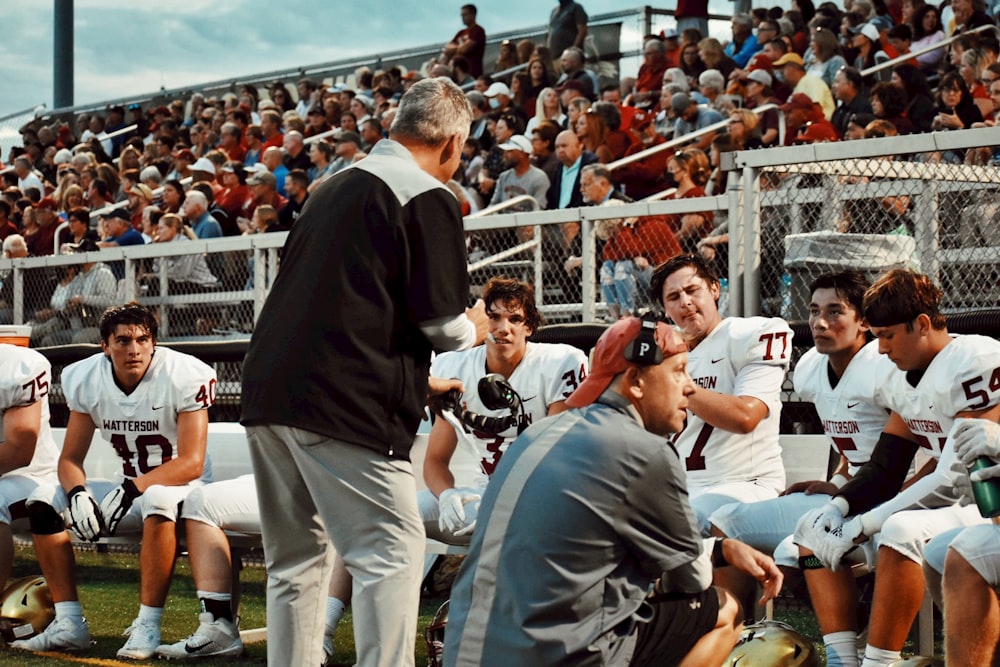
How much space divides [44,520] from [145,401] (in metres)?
0.69

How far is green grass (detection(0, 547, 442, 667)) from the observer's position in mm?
5621

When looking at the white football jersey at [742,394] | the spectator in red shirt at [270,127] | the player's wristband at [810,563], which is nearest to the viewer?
the player's wristband at [810,563]

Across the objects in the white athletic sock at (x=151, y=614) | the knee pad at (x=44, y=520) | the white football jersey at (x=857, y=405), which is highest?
the white football jersey at (x=857, y=405)

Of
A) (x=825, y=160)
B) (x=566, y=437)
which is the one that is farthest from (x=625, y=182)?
(x=566, y=437)

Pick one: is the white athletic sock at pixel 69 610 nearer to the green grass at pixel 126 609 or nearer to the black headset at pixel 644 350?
the green grass at pixel 126 609

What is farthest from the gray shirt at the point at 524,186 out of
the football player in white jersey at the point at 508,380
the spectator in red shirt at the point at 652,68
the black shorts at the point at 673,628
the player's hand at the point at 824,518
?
the black shorts at the point at 673,628

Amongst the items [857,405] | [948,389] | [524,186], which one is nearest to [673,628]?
[948,389]

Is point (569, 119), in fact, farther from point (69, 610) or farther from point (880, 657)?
point (880, 657)

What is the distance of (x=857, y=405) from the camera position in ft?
17.3

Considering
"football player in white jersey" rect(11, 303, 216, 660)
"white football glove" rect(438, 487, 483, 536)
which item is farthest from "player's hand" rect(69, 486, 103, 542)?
"white football glove" rect(438, 487, 483, 536)

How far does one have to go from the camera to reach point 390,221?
146 inches

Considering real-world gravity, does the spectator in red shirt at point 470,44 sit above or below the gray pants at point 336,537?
above

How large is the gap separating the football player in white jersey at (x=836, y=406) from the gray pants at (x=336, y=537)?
70.2 inches

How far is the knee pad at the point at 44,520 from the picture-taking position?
19.8 feet
